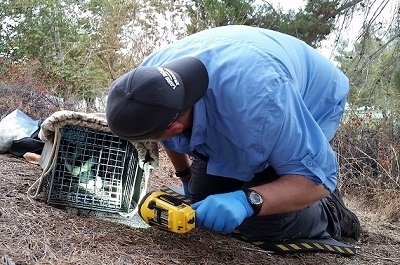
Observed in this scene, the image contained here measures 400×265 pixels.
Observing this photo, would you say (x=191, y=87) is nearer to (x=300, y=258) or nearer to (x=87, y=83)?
(x=300, y=258)

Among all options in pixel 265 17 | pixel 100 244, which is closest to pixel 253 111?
pixel 100 244

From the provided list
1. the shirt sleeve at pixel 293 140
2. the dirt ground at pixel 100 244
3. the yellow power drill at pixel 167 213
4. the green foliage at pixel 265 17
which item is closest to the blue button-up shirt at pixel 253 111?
the shirt sleeve at pixel 293 140

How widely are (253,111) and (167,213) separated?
19.9 inches

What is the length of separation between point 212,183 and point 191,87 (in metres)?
0.83

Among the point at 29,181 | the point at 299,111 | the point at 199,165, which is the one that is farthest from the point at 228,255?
the point at 29,181

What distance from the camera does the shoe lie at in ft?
8.28

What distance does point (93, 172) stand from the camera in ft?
7.71

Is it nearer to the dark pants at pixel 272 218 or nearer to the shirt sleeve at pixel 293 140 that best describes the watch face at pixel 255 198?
the shirt sleeve at pixel 293 140

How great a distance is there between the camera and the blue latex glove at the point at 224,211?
175cm

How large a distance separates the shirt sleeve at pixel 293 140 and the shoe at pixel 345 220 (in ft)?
2.62

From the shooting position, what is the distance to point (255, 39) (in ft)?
6.04

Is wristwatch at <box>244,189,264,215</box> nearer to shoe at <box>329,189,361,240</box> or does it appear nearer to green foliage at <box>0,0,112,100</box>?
shoe at <box>329,189,361,240</box>

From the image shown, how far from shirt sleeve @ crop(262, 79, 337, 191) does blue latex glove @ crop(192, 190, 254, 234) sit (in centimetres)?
18

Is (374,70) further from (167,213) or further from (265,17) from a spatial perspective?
(167,213)
